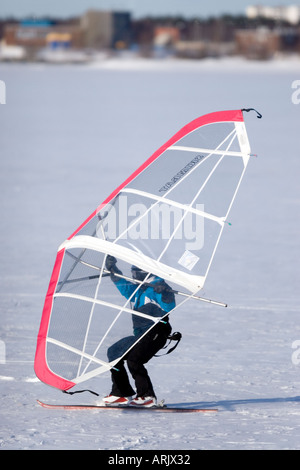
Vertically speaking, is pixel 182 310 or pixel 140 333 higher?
pixel 140 333

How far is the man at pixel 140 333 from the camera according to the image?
145 inches

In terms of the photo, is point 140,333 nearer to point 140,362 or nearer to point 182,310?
point 140,362

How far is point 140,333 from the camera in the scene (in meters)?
3.75

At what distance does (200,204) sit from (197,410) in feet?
3.04

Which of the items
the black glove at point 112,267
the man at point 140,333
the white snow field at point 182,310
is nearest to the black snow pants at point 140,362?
the man at point 140,333

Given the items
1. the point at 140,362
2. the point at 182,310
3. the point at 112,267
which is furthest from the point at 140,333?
the point at 182,310

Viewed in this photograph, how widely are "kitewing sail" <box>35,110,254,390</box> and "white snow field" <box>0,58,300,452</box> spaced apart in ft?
1.02

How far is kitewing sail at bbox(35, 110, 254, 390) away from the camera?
3643mm

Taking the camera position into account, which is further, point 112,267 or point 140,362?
point 140,362

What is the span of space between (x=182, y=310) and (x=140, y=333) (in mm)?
1961

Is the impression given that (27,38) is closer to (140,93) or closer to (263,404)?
(140,93)

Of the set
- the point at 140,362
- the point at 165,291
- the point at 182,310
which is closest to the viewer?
the point at 165,291

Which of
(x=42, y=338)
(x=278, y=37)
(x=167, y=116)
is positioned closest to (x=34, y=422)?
(x=42, y=338)

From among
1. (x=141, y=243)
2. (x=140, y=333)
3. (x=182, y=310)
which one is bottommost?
(x=182, y=310)
